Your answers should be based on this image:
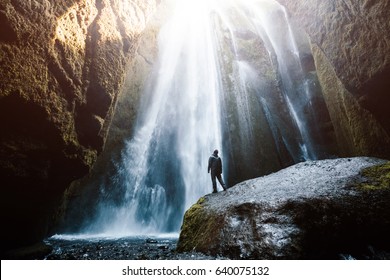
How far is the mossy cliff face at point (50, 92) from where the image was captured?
5523 millimetres

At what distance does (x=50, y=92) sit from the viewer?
21.0 feet

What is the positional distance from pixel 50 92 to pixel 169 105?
1377cm

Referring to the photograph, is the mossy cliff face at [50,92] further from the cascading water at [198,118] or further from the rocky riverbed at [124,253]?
the cascading water at [198,118]

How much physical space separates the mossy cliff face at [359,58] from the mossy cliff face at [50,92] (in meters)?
7.47

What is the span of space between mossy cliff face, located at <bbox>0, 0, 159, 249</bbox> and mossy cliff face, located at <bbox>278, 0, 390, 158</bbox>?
7465 millimetres

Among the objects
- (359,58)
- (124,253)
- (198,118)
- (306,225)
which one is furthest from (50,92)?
(198,118)

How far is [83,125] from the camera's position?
25.8 ft

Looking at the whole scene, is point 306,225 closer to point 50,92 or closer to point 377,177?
point 377,177

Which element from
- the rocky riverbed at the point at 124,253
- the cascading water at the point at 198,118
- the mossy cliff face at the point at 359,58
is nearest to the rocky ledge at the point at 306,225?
the rocky riverbed at the point at 124,253

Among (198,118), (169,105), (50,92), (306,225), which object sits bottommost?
(306,225)

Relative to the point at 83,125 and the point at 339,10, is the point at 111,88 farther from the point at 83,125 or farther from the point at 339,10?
the point at 339,10

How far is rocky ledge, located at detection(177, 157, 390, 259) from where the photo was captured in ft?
13.4

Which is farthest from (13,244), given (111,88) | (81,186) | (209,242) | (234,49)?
(234,49)
